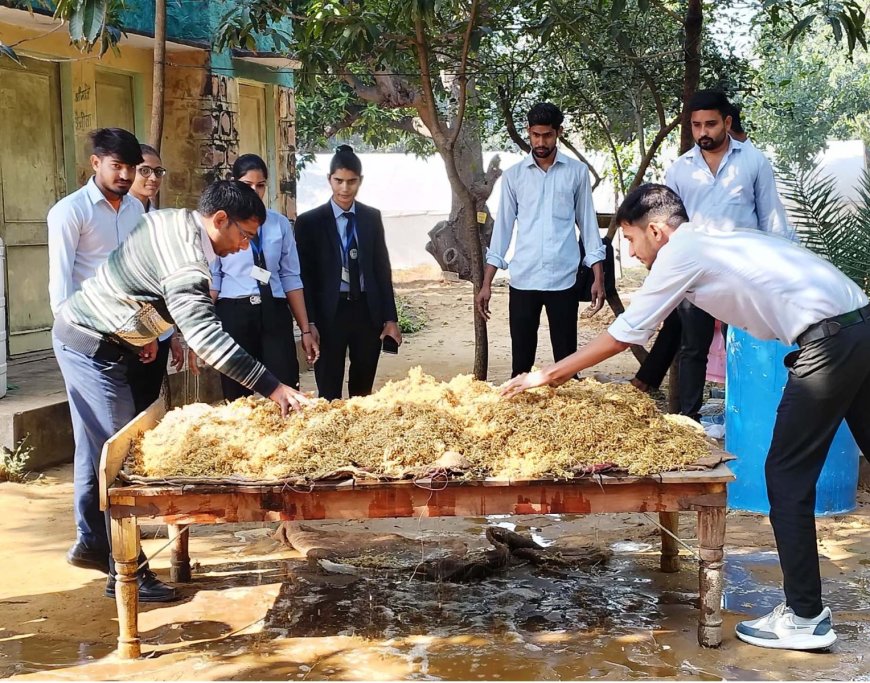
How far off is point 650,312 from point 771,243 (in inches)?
21.2

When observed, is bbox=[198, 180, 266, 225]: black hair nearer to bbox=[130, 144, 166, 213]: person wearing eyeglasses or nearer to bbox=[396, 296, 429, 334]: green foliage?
bbox=[130, 144, 166, 213]: person wearing eyeglasses

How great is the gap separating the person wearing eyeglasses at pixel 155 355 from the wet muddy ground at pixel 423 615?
3.00 feet

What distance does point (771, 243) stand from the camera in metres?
3.90

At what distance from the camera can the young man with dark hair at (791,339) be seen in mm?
3773

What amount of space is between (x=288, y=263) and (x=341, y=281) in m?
0.35

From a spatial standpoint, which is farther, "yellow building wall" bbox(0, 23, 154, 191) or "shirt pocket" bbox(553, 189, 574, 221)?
"yellow building wall" bbox(0, 23, 154, 191)

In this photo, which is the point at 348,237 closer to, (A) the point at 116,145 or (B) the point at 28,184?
(A) the point at 116,145

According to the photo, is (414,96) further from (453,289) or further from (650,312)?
(650,312)

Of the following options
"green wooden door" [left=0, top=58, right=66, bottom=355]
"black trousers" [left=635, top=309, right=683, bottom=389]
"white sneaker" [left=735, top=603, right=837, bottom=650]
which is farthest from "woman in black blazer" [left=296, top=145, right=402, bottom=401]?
"green wooden door" [left=0, top=58, right=66, bottom=355]

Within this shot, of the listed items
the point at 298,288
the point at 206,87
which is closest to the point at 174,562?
the point at 298,288

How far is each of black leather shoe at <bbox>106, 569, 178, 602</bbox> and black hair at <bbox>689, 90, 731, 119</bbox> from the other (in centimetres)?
394

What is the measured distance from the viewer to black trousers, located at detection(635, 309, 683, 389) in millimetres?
6043

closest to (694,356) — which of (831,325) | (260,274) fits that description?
(831,325)

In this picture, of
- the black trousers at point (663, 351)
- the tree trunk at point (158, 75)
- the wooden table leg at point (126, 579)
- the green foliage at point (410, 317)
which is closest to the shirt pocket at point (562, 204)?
the black trousers at point (663, 351)
